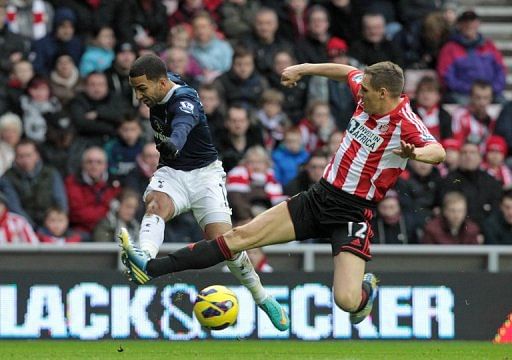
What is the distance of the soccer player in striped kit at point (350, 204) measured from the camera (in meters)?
11.0

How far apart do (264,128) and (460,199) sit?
2.68 metres

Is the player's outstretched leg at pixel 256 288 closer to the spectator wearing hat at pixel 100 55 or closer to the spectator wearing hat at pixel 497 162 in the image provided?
the spectator wearing hat at pixel 497 162

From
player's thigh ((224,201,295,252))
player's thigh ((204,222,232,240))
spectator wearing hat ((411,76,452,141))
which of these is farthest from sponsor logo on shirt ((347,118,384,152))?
spectator wearing hat ((411,76,452,141))

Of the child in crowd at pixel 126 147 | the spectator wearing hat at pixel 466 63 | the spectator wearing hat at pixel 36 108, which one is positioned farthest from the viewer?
the spectator wearing hat at pixel 466 63

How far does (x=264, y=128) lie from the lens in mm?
16781

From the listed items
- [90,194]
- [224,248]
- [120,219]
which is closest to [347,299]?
[224,248]

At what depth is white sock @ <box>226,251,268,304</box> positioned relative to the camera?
11789 mm

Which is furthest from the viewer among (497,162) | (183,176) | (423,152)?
(497,162)

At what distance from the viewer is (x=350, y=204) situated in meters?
11.2

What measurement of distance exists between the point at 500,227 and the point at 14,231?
17.5 ft

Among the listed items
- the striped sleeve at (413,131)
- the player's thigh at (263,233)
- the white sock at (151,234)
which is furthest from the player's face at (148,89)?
the striped sleeve at (413,131)

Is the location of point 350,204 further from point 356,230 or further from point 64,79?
point 64,79

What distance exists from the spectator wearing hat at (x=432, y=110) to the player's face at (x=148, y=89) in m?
6.05

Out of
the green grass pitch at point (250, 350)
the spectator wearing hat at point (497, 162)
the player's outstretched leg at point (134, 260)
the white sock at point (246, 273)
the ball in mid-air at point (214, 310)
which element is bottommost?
the green grass pitch at point (250, 350)
